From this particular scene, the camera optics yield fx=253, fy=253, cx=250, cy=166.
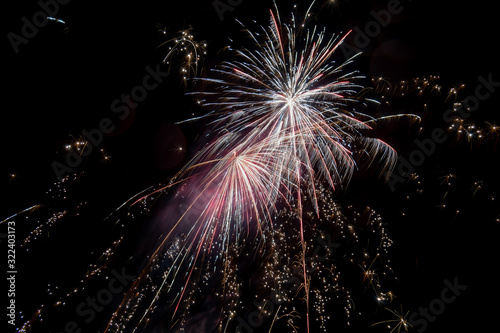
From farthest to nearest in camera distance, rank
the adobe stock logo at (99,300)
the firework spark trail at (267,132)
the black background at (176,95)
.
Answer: the firework spark trail at (267,132), the adobe stock logo at (99,300), the black background at (176,95)

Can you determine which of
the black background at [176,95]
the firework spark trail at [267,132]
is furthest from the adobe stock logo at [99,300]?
the black background at [176,95]

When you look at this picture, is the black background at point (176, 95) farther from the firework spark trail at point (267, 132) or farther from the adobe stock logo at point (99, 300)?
the adobe stock logo at point (99, 300)

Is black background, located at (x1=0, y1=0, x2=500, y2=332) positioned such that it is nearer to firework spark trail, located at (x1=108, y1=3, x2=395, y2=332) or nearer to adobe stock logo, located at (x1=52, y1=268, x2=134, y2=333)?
firework spark trail, located at (x1=108, y1=3, x2=395, y2=332)

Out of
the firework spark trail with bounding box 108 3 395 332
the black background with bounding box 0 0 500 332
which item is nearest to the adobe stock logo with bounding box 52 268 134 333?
the firework spark trail with bounding box 108 3 395 332

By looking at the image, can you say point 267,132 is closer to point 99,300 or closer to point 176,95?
point 176,95

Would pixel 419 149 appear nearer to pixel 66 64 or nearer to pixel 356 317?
pixel 356 317

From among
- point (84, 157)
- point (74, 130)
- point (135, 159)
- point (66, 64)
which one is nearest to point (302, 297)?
point (135, 159)

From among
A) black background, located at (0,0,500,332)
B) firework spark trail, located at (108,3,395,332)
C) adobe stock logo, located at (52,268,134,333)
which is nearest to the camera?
black background, located at (0,0,500,332)

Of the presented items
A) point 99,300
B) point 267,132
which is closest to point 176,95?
point 267,132

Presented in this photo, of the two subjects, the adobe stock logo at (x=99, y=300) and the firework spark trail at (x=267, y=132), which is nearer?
the adobe stock logo at (x=99, y=300)

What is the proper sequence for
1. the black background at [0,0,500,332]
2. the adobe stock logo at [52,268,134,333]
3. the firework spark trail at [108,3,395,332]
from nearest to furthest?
the black background at [0,0,500,332], the adobe stock logo at [52,268,134,333], the firework spark trail at [108,3,395,332]

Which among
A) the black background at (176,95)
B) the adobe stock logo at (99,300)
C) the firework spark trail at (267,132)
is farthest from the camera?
the firework spark trail at (267,132)
